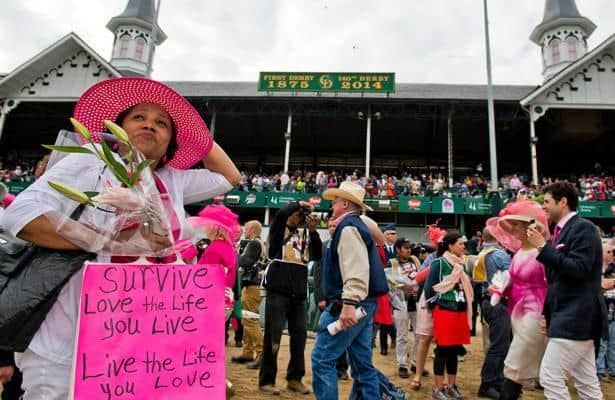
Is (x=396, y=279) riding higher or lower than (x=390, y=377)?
higher

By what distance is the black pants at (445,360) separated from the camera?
4129 mm

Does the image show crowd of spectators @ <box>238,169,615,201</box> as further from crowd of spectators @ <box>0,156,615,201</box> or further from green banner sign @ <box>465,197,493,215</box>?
green banner sign @ <box>465,197,493,215</box>

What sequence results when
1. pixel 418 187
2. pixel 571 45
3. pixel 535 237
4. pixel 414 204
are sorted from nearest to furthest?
1. pixel 535 237
2. pixel 414 204
3. pixel 418 187
4. pixel 571 45

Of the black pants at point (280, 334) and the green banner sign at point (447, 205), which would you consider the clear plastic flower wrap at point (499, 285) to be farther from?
the green banner sign at point (447, 205)

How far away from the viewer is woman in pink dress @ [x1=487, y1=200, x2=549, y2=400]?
3.13 m

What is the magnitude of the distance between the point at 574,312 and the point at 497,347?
6.58 ft

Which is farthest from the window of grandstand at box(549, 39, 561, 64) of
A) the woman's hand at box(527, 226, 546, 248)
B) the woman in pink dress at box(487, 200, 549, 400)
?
the woman's hand at box(527, 226, 546, 248)

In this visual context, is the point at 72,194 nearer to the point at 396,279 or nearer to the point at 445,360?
the point at 445,360

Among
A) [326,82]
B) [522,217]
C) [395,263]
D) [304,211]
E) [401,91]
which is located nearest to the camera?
[522,217]

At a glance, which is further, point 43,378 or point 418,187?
point 418,187

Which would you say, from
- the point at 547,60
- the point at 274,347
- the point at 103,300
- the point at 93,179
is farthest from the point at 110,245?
the point at 547,60

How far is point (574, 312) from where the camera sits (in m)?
2.65

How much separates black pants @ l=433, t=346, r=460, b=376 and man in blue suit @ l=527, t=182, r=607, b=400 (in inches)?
58.4

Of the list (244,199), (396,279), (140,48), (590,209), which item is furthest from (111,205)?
(140,48)
